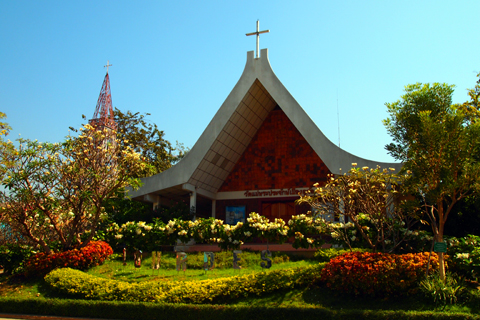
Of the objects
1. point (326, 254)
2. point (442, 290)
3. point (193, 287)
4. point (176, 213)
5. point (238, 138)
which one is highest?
point (238, 138)

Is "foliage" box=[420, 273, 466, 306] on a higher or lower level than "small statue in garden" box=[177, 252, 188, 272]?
lower

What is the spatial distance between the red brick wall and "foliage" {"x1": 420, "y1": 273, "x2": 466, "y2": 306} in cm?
1000

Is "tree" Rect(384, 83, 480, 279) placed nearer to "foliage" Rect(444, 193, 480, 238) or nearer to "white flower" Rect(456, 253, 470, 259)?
"white flower" Rect(456, 253, 470, 259)

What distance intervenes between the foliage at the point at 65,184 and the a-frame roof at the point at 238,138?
4954mm

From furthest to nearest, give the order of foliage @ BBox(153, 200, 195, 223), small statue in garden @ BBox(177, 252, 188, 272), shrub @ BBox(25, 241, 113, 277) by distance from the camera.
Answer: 1. foliage @ BBox(153, 200, 195, 223)
2. shrub @ BBox(25, 241, 113, 277)
3. small statue in garden @ BBox(177, 252, 188, 272)

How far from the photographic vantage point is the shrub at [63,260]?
530 inches

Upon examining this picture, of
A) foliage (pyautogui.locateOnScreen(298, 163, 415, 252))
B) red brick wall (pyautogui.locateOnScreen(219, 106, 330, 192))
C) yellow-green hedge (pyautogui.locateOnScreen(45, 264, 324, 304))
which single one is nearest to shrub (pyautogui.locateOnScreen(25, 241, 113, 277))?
yellow-green hedge (pyautogui.locateOnScreen(45, 264, 324, 304))

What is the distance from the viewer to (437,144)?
33.7 ft

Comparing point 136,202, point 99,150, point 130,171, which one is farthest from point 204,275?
point 136,202

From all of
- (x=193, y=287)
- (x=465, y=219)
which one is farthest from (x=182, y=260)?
(x=465, y=219)

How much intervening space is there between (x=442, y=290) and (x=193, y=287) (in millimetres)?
5698

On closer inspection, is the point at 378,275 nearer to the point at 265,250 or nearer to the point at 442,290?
the point at 442,290

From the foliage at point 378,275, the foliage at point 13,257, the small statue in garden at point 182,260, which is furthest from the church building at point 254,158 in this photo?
the foliage at point 378,275

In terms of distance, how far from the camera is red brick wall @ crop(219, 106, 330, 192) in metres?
20.1
